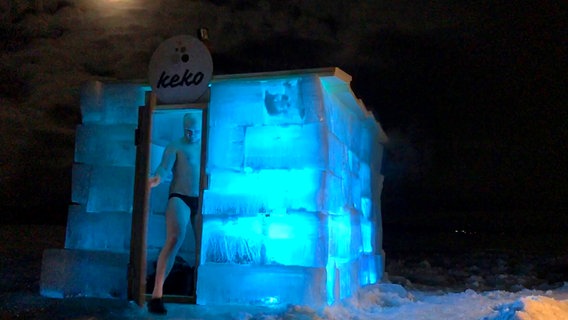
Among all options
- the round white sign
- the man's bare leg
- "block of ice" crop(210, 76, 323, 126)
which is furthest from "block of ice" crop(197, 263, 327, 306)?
the round white sign

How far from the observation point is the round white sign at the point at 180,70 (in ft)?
18.7

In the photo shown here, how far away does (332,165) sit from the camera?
19.1 ft

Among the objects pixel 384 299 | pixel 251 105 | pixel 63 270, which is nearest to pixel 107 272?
pixel 63 270

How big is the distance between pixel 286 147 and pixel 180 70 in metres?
1.40

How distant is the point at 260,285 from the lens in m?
5.47

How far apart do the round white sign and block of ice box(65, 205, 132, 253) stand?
4.85ft

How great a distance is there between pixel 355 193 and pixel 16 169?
1134 cm

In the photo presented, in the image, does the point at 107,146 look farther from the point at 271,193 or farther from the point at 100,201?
the point at 271,193

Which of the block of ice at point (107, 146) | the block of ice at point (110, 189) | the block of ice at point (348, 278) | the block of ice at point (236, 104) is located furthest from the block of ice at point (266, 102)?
the block of ice at point (348, 278)

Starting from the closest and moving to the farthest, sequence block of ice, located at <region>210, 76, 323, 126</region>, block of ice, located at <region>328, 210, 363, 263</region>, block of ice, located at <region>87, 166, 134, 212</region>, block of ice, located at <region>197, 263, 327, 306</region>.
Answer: block of ice, located at <region>197, 263, 327, 306</region> → block of ice, located at <region>210, 76, 323, 126</region> → block of ice, located at <region>328, 210, 363, 263</region> → block of ice, located at <region>87, 166, 134, 212</region>

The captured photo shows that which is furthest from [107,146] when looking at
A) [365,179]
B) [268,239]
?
[365,179]

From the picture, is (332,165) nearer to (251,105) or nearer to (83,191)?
(251,105)

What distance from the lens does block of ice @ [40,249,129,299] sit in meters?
6.07

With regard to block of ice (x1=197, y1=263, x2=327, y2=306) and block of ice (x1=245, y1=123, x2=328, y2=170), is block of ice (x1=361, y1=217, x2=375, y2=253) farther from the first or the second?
block of ice (x1=245, y1=123, x2=328, y2=170)
